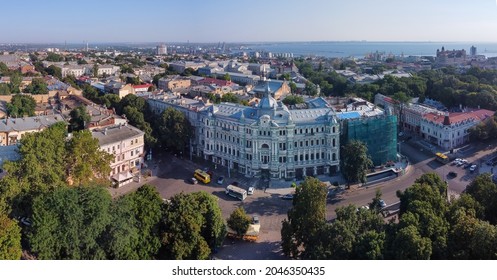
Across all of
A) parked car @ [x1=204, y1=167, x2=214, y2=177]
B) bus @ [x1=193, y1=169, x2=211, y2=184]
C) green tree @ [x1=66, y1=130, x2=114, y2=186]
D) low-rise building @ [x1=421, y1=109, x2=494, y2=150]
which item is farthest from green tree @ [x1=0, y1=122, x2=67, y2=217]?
low-rise building @ [x1=421, y1=109, x2=494, y2=150]

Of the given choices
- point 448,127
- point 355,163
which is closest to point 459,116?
point 448,127

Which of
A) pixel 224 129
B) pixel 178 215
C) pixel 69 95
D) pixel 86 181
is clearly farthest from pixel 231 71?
pixel 178 215

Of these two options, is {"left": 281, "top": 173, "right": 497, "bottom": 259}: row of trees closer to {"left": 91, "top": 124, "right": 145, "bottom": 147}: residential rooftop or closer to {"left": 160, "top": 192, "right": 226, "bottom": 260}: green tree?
{"left": 160, "top": 192, "right": 226, "bottom": 260}: green tree

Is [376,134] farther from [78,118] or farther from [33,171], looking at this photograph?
[78,118]

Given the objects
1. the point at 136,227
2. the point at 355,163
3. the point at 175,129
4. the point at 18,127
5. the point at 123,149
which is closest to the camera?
the point at 136,227

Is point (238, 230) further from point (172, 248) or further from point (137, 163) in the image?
point (137, 163)

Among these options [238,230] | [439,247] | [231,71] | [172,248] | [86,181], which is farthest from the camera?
[231,71]

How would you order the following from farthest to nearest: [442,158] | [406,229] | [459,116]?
A: [459,116] < [442,158] < [406,229]
